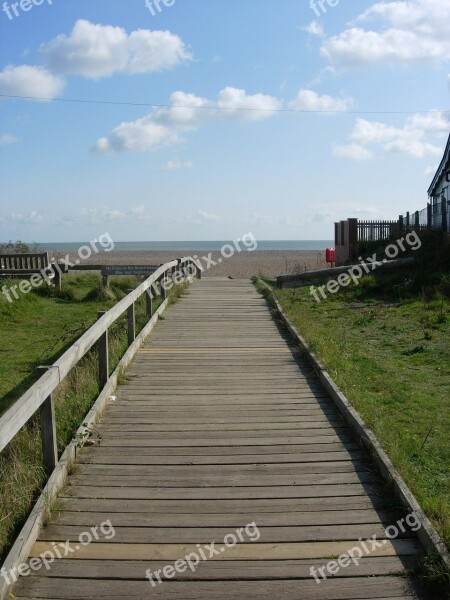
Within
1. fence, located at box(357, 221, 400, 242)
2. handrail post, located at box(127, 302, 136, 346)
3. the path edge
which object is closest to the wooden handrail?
handrail post, located at box(127, 302, 136, 346)

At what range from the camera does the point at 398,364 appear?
378 inches

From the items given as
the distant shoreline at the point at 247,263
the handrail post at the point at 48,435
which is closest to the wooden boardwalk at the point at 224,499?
the handrail post at the point at 48,435

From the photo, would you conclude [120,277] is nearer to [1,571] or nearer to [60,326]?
[60,326]

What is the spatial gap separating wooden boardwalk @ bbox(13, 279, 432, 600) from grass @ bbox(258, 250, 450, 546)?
15.3 inches

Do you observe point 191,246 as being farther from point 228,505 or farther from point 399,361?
point 228,505

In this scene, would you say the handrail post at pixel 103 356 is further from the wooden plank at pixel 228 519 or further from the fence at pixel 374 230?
the fence at pixel 374 230

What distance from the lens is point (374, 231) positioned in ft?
88.0

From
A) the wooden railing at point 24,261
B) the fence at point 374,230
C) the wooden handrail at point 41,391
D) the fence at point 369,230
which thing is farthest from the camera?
the fence at point 374,230

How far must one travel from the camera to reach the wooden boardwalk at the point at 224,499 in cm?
364

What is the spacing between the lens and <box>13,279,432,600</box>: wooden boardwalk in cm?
364

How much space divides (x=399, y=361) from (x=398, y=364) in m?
0.22

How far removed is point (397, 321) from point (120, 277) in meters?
11.2

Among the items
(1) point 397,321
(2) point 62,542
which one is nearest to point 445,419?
→ (2) point 62,542

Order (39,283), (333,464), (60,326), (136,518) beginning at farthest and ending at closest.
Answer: (39,283) → (60,326) → (333,464) → (136,518)
